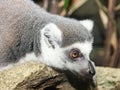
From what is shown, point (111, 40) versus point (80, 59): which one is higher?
point (80, 59)

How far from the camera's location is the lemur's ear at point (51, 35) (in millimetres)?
3996

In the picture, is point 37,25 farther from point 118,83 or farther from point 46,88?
point 118,83

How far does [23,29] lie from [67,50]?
27.6 inches

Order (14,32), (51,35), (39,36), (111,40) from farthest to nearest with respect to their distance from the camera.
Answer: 1. (111,40)
2. (14,32)
3. (39,36)
4. (51,35)

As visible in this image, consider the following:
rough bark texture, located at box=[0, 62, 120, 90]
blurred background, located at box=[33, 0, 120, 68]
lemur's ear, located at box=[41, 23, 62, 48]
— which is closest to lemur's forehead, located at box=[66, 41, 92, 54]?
lemur's ear, located at box=[41, 23, 62, 48]

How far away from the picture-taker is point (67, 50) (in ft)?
13.0

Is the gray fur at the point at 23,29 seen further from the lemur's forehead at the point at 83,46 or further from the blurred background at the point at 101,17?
the blurred background at the point at 101,17

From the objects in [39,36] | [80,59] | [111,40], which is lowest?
[111,40]

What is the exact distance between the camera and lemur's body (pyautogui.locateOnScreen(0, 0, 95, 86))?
3930mm

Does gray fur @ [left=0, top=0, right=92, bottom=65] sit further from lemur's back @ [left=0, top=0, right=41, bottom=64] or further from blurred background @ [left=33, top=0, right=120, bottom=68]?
Answer: blurred background @ [left=33, top=0, right=120, bottom=68]

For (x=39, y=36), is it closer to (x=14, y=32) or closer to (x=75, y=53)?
(x=14, y=32)

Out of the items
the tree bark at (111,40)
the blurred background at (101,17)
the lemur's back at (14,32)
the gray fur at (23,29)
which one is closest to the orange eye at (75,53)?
the gray fur at (23,29)

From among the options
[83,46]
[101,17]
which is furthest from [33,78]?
[101,17]

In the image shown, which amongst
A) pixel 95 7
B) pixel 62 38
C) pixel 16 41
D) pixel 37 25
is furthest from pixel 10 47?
pixel 95 7
